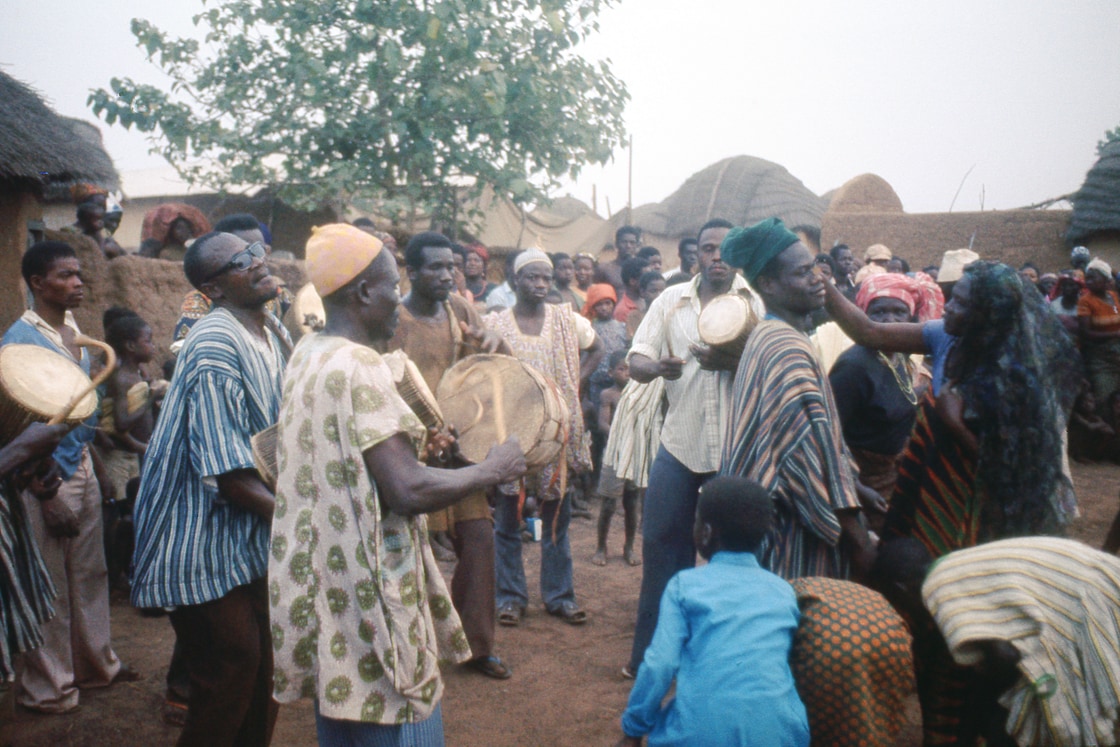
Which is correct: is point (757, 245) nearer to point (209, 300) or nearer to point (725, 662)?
point (725, 662)

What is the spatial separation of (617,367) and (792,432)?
16.6 feet

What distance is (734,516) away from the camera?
2.46 metres

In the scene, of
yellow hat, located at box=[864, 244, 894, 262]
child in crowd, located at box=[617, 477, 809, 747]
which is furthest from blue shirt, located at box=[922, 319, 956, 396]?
yellow hat, located at box=[864, 244, 894, 262]

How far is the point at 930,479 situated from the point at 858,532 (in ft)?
1.60

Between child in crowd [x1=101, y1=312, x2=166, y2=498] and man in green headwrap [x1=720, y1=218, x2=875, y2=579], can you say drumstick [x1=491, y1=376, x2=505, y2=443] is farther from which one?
child in crowd [x1=101, y1=312, x2=166, y2=498]

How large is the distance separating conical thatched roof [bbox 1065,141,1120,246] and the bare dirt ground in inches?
447

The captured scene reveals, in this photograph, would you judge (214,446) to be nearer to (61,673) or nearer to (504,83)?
(61,673)

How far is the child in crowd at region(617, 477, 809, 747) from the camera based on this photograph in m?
2.23

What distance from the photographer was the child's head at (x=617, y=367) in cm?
780

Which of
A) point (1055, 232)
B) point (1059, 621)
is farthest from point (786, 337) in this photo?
point (1055, 232)

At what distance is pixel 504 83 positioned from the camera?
936 cm

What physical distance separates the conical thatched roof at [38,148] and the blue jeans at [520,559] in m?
3.71

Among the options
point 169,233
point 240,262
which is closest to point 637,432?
point 240,262

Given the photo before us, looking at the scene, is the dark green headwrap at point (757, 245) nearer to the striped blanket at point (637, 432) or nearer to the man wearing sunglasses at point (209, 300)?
the striped blanket at point (637, 432)
